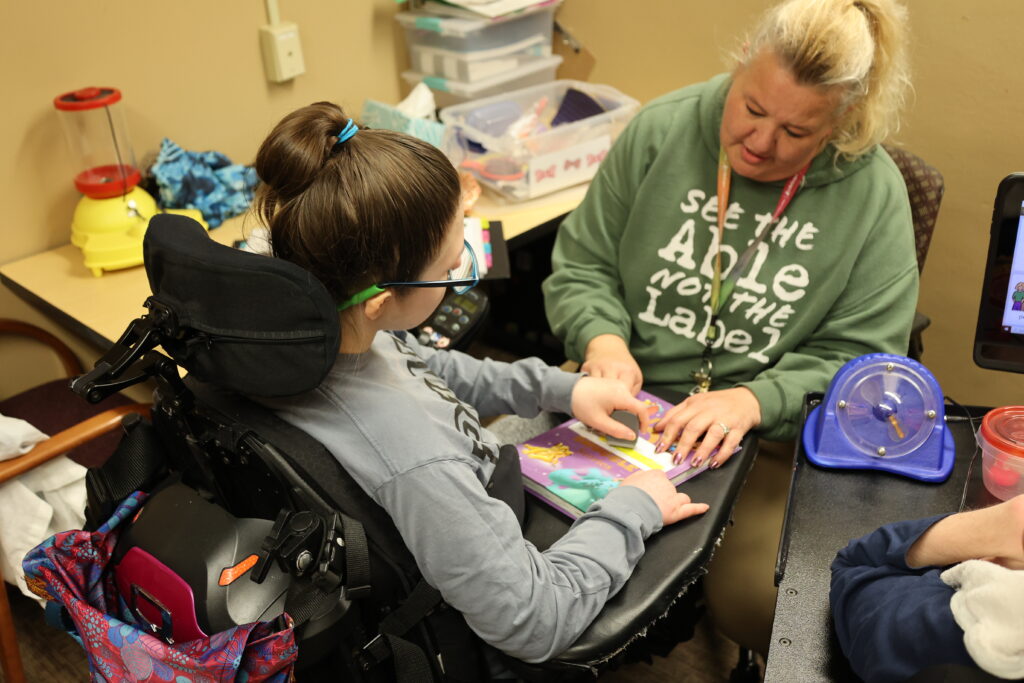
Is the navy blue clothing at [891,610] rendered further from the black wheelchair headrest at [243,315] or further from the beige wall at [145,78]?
the beige wall at [145,78]

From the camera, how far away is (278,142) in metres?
0.97

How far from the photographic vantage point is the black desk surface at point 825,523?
0.96 meters

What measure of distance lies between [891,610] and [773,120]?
851 mm

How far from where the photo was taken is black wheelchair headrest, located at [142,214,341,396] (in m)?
0.87

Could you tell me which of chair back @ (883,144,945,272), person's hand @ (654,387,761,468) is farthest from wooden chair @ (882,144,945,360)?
person's hand @ (654,387,761,468)

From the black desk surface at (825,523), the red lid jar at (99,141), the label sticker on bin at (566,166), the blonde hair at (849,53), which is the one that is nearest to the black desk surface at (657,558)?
the black desk surface at (825,523)

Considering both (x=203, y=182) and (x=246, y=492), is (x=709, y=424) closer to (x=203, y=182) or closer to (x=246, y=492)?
(x=246, y=492)

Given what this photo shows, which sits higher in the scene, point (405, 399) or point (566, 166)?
point (405, 399)

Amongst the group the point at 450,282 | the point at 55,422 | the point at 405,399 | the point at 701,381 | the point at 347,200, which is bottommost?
→ the point at 55,422

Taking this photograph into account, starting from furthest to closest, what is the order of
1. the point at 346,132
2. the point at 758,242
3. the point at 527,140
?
the point at 527,140
the point at 758,242
the point at 346,132

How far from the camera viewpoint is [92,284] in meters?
1.85

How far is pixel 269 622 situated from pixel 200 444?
0.21 m

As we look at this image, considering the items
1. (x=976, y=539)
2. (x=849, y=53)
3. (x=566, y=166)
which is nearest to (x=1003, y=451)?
(x=976, y=539)

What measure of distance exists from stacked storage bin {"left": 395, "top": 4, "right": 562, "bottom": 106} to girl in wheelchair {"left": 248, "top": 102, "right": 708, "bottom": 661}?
1.43 meters
